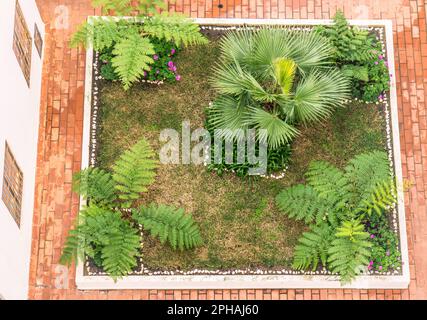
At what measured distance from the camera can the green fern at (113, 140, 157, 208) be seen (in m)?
10.5

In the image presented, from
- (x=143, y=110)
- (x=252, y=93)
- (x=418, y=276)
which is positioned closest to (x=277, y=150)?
(x=252, y=93)

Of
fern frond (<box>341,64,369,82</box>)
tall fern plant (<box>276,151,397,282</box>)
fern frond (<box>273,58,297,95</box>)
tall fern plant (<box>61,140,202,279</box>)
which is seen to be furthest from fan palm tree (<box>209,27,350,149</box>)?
tall fern plant (<box>61,140,202,279</box>)

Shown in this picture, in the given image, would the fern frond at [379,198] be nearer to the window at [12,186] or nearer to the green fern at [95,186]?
the green fern at [95,186]

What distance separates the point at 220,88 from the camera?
10.8 meters

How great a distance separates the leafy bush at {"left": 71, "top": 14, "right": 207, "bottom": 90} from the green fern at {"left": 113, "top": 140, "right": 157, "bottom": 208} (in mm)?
1098

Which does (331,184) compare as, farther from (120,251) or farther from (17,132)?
(17,132)

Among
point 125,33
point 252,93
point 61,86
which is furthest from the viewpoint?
point 61,86

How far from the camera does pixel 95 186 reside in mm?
10617

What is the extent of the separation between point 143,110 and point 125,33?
4.60ft

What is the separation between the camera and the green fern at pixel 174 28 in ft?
Answer: 35.6

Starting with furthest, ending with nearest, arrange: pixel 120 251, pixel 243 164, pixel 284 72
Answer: pixel 243 164, pixel 120 251, pixel 284 72

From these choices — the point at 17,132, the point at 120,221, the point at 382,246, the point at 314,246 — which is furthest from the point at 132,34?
the point at 382,246

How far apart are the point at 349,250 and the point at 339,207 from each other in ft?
2.38

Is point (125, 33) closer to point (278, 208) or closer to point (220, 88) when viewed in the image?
point (220, 88)
